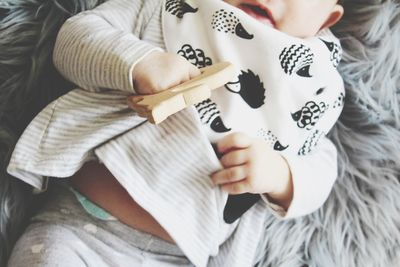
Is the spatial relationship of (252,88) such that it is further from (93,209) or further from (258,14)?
(93,209)

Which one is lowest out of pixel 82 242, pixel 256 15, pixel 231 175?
pixel 82 242

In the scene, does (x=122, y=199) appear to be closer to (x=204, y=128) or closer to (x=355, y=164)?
(x=204, y=128)

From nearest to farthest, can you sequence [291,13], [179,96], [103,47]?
[179,96], [103,47], [291,13]

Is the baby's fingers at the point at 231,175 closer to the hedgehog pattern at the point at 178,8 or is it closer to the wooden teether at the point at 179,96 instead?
the wooden teether at the point at 179,96

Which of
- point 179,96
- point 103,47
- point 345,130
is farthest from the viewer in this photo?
point 345,130

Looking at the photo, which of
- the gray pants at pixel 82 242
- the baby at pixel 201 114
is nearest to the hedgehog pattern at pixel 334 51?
the baby at pixel 201 114

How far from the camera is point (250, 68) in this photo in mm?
911

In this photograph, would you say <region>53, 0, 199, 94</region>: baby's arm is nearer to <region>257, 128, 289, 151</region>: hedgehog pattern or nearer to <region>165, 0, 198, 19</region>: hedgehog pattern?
<region>165, 0, 198, 19</region>: hedgehog pattern

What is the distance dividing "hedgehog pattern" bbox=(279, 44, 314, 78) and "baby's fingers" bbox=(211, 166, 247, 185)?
16 centimetres

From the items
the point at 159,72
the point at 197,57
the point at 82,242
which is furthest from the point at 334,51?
the point at 82,242

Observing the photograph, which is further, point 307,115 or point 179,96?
point 307,115

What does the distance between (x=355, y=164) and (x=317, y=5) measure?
0.25m

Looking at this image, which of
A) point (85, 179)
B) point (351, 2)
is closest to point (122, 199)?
point (85, 179)

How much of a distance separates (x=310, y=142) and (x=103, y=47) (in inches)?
13.0
